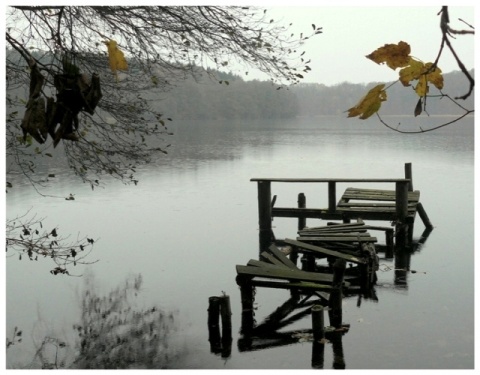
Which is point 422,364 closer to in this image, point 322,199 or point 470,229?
point 470,229

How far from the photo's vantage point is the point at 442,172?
1526 inches

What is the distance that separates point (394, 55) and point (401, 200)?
15584 millimetres

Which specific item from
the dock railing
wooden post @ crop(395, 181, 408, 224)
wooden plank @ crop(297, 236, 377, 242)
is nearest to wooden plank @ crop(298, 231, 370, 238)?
wooden plank @ crop(297, 236, 377, 242)

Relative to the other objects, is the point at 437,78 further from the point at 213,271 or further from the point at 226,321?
the point at 213,271

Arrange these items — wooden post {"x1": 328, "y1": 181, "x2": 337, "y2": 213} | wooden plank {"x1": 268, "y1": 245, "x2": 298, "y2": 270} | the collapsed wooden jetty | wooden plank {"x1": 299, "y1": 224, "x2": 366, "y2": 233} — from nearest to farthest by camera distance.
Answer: the collapsed wooden jetty → wooden plank {"x1": 268, "y1": 245, "x2": 298, "y2": 270} → wooden plank {"x1": 299, "y1": 224, "x2": 366, "y2": 233} → wooden post {"x1": 328, "y1": 181, "x2": 337, "y2": 213}

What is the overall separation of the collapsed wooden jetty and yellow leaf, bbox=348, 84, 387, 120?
8.62 meters

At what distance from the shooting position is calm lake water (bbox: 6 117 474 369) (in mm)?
10242

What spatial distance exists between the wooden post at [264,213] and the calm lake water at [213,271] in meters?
0.37

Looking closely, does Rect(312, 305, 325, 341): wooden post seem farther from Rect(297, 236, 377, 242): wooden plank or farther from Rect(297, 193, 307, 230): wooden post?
Rect(297, 193, 307, 230): wooden post

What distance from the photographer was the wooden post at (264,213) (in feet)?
60.9

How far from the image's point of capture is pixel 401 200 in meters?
17.6

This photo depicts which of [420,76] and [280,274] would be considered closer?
[420,76]

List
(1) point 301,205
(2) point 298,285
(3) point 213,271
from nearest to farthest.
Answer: (2) point 298,285 < (3) point 213,271 < (1) point 301,205

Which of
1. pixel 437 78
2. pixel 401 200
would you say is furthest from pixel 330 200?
pixel 437 78
